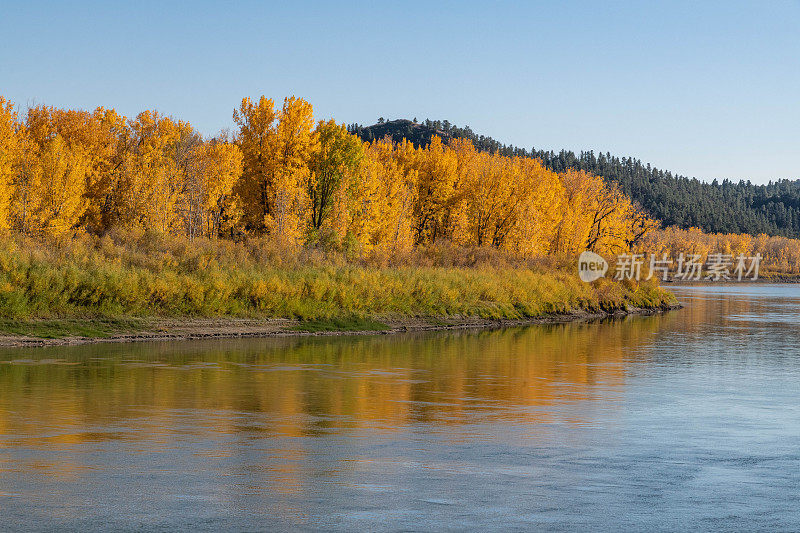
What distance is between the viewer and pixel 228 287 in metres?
36.2

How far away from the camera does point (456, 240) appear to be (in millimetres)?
67000

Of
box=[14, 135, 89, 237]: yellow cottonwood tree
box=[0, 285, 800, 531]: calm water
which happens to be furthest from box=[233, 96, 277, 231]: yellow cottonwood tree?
box=[0, 285, 800, 531]: calm water

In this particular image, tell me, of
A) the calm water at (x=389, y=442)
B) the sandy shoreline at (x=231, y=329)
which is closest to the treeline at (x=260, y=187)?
the sandy shoreline at (x=231, y=329)

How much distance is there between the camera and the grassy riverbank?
31.5 m

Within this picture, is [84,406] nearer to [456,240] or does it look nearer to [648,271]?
[456,240]

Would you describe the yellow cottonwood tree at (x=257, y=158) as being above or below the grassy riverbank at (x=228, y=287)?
above

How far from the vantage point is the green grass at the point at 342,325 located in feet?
122

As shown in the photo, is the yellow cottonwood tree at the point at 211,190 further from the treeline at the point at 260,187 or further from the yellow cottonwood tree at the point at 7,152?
the yellow cottonwood tree at the point at 7,152

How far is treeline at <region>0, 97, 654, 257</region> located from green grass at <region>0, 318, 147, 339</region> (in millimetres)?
15488

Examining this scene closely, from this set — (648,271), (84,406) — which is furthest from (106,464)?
(648,271)

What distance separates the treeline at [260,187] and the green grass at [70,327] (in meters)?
15.5

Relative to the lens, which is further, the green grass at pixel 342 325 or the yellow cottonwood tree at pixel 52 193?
the yellow cottonwood tree at pixel 52 193

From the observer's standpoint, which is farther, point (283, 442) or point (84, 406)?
point (84, 406)

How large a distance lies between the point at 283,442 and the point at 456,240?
53382 mm
